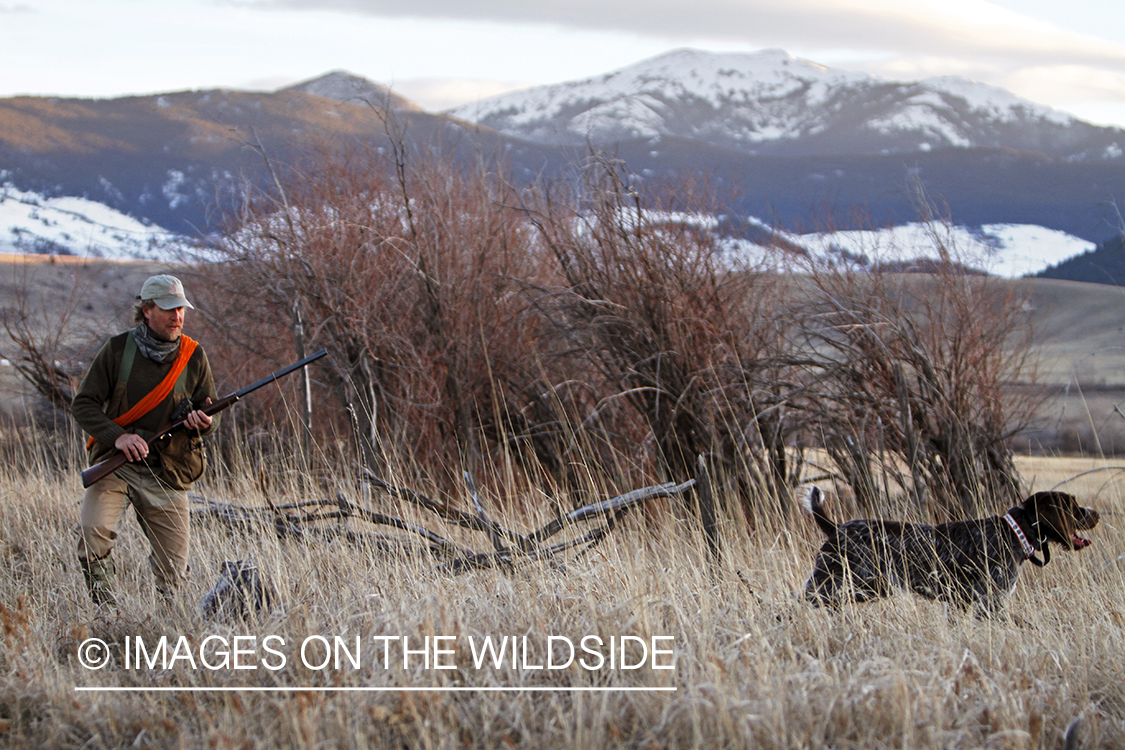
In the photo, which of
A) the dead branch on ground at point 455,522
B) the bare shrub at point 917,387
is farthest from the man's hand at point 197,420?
the bare shrub at point 917,387

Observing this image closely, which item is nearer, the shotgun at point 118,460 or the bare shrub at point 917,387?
the shotgun at point 118,460

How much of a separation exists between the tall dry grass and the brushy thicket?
187 cm

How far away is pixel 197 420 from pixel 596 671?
241cm

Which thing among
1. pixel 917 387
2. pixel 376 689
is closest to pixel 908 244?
pixel 917 387

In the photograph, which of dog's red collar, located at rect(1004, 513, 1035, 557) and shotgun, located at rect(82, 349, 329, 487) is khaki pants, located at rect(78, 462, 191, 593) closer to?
shotgun, located at rect(82, 349, 329, 487)

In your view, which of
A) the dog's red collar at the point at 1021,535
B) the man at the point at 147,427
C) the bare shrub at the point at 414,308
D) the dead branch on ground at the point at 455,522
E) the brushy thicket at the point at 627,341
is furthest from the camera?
the bare shrub at the point at 414,308

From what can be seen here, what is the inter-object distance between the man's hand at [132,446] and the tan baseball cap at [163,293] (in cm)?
64

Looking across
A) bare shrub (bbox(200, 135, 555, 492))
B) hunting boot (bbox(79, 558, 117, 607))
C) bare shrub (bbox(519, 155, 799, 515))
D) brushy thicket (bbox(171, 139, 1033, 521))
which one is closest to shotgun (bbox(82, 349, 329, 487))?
hunting boot (bbox(79, 558, 117, 607))

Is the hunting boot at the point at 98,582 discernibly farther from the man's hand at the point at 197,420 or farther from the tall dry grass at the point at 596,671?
the man's hand at the point at 197,420

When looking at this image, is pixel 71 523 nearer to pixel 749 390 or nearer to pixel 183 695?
pixel 183 695

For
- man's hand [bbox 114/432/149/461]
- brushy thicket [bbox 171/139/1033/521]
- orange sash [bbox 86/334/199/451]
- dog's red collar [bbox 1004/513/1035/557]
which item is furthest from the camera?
brushy thicket [bbox 171/139/1033/521]

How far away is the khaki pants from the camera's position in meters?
4.35

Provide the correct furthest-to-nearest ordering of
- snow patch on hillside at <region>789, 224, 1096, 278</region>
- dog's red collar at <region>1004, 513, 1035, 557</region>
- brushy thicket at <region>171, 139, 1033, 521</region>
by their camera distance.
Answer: snow patch on hillside at <region>789, 224, 1096, 278</region> < brushy thicket at <region>171, 139, 1033, 521</region> < dog's red collar at <region>1004, 513, 1035, 557</region>

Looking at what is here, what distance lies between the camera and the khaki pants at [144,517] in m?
4.35
